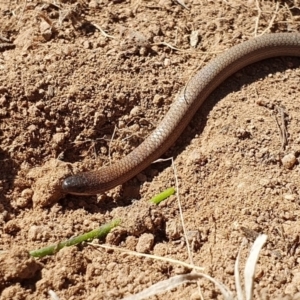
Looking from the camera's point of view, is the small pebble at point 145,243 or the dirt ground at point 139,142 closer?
the dirt ground at point 139,142

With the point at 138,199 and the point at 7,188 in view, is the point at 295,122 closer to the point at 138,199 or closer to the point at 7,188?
the point at 138,199

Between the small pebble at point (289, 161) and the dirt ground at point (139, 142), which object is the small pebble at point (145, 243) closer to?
the dirt ground at point (139, 142)

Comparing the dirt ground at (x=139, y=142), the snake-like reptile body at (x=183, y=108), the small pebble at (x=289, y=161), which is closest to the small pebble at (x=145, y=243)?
the dirt ground at (x=139, y=142)

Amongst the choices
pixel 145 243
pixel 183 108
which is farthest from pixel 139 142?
pixel 145 243

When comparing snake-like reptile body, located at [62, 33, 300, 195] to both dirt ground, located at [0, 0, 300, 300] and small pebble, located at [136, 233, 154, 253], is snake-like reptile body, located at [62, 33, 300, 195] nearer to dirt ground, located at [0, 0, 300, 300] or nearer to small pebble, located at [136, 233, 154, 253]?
dirt ground, located at [0, 0, 300, 300]

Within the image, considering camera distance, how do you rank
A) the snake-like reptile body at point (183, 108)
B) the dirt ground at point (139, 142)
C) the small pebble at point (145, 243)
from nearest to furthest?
the dirt ground at point (139, 142) < the small pebble at point (145, 243) < the snake-like reptile body at point (183, 108)
